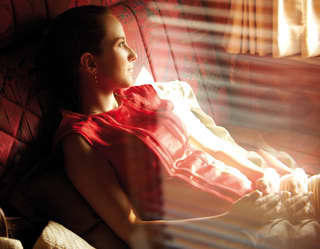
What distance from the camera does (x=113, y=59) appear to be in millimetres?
1103

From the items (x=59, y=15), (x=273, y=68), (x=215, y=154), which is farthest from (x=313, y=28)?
(x=59, y=15)

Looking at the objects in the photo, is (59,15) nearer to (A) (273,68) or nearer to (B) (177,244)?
(B) (177,244)

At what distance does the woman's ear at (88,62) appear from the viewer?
1.09 metres

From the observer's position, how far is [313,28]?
1.90m

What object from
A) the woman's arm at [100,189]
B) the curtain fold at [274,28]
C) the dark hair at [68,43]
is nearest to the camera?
the woman's arm at [100,189]

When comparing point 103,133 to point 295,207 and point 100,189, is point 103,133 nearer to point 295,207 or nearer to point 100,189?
point 100,189

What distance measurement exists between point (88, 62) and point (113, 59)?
0.22 feet

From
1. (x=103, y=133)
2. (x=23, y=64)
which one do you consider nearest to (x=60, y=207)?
(x=103, y=133)

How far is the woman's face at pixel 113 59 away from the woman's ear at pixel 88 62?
0.01 meters

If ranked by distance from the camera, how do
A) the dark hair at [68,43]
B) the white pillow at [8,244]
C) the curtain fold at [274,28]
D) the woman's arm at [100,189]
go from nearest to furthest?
the white pillow at [8,244] < the woman's arm at [100,189] < the dark hair at [68,43] < the curtain fold at [274,28]

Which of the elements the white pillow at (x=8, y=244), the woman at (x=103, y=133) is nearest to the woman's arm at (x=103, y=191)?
the woman at (x=103, y=133)

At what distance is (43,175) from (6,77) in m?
0.25

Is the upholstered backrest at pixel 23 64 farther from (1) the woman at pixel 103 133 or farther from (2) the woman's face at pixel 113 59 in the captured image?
(2) the woman's face at pixel 113 59

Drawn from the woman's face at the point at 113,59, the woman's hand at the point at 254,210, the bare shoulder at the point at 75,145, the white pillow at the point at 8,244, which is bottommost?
the woman's hand at the point at 254,210
